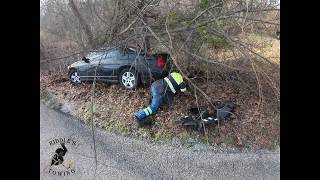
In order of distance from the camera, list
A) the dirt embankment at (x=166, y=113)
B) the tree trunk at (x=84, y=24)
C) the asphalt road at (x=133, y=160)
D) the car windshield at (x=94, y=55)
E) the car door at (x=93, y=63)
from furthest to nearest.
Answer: the tree trunk at (x=84, y=24) → the car windshield at (x=94, y=55) → the car door at (x=93, y=63) → the dirt embankment at (x=166, y=113) → the asphalt road at (x=133, y=160)

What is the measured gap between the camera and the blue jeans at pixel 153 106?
572 cm

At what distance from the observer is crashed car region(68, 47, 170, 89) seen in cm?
590

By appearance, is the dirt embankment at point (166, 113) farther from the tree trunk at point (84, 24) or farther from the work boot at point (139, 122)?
the tree trunk at point (84, 24)

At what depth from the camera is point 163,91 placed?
5848mm

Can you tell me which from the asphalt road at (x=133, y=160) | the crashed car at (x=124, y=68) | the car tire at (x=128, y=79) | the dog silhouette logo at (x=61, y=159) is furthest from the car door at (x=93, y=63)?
the dog silhouette logo at (x=61, y=159)

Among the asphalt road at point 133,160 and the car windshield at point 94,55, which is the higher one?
the car windshield at point 94,55

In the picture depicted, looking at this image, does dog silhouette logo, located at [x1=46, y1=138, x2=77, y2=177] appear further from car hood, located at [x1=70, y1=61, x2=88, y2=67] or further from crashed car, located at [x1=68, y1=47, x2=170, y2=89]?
car hood, located at [x1=70, y1=61, x2=88, y2=67]

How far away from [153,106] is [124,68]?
755mm

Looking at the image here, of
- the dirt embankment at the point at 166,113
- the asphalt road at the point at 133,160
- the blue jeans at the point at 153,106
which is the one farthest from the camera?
the blue jeans at the point at 153,106

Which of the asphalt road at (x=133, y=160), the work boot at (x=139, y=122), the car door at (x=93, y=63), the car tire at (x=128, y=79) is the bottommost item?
the asphalt road at (x=133, y=160)

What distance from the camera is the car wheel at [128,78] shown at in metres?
5.95

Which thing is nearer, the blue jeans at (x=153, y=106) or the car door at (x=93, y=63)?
the blue jeans at (x=153, y=106)
